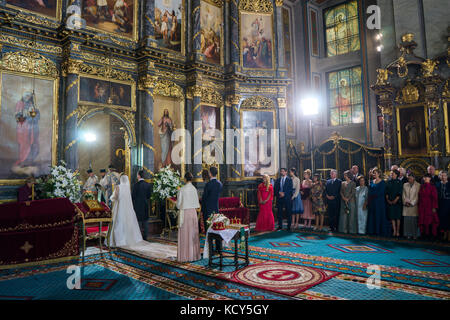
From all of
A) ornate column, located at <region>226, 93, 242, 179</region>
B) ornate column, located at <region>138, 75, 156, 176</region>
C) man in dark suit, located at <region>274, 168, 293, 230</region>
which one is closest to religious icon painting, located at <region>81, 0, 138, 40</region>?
ornate column, located at <region>138, 75, 156, 176</region>

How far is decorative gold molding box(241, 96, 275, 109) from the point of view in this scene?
1509 cm

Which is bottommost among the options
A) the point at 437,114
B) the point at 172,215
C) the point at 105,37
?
the point at 172,215

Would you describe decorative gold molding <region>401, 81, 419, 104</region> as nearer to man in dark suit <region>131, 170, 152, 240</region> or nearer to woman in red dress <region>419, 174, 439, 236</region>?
woman in red dress <region>419, 174, 439, 236</region>

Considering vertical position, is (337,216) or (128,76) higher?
(128,76)

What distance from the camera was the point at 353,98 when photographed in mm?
18406

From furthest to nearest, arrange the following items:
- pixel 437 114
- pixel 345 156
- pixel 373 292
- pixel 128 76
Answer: pixel 345 156 < pixel 437 114 < pixel 128 76 < pixel 373 292

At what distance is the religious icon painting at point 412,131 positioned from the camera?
13.7 meters

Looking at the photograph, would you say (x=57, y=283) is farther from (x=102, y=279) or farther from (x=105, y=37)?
(x=105, y=37)

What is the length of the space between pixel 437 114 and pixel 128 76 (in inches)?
488

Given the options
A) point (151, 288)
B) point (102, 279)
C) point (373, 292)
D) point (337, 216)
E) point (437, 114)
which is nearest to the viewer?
point (373, 292)

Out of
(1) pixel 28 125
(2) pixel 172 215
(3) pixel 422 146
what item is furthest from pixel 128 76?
(3) pixel 422 146

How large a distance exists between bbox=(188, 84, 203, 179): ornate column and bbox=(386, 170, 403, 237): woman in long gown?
7.06 meters

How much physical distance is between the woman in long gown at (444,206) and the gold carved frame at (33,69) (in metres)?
11.1

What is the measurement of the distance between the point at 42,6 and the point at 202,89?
Answer: 630cm
